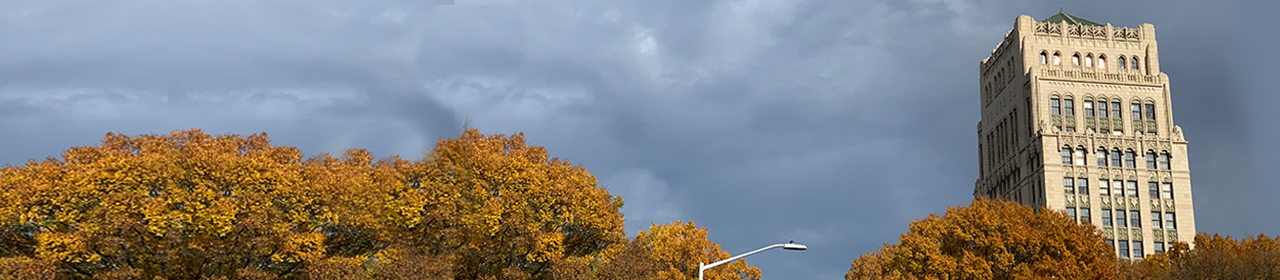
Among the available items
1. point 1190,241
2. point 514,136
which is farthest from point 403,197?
point 1190,241

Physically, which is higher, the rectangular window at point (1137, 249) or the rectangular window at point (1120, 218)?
the rectangular window at point (1120, 218)

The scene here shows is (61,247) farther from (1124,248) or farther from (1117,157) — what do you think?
(1117,157)

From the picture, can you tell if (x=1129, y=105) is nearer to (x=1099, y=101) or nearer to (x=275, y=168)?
(x=1099, y=101)

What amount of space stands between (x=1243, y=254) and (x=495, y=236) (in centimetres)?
3147

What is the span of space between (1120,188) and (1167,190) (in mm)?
3243

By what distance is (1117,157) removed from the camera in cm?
7769

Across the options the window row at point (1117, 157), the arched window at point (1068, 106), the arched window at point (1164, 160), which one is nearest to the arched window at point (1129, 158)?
the window row at point (1117, 157)

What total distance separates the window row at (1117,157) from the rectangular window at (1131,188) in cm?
130

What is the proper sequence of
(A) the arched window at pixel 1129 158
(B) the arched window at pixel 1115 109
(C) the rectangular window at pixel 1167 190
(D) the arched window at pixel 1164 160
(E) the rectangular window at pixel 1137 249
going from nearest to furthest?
(E) the rectangular window at pixel 1137 249, (C) the rectangular window at pixel 1167 190, (A) the arched window at pixel 1129 158, (D) the arched window at pixel 1164 160, (B) the arched window at pixel 1115 109

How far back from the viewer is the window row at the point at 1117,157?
77.0 meters

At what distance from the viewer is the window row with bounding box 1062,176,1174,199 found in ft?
250

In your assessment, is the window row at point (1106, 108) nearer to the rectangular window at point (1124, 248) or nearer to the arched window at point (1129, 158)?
the arched window at point (1129, 158)

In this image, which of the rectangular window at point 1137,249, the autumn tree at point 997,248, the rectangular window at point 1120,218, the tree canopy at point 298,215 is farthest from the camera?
the rectangular window at point 1120,218

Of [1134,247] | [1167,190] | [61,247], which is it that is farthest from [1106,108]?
[61,247]
